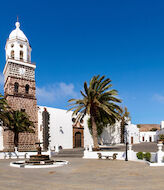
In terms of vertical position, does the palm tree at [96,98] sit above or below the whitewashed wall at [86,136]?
above

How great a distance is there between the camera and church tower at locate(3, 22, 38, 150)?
3734 cm

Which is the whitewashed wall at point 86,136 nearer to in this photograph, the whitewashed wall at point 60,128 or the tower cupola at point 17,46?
the whitewashed wall at point 60,128

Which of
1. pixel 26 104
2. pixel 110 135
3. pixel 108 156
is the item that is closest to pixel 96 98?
pixel 108 156

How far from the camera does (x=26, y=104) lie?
38688mm

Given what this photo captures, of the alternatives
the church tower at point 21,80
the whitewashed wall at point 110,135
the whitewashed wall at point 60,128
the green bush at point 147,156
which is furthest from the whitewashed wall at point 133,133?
the green bush at point 147,156

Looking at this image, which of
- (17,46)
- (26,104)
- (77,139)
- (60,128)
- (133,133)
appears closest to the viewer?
(17,46)

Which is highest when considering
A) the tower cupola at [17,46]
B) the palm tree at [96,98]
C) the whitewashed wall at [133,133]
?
the tower cupola at [17,46]

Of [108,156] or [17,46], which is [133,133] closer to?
[17,46]

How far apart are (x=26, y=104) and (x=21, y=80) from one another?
4260mm

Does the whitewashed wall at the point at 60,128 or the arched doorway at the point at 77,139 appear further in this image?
the arched doorway at the point at 77,139

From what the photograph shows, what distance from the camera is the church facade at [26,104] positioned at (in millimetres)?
37200

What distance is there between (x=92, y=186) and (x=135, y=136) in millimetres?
58375

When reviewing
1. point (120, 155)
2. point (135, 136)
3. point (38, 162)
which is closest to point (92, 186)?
point (38, 162)

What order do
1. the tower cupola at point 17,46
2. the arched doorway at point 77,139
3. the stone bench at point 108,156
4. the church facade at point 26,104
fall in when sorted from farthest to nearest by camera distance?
the arched doorway at point 77,139
the tower cupola at point 17,46
the church facade at point 26,104
the stone bench at point 108,156
